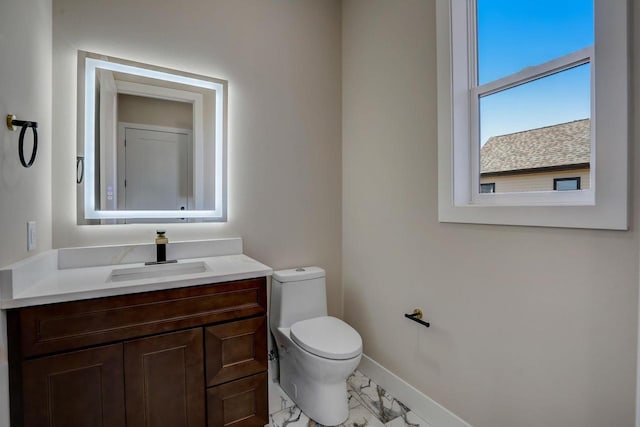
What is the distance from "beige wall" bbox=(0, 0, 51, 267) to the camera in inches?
40.6

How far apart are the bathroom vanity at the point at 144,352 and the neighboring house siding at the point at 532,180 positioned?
1.21m

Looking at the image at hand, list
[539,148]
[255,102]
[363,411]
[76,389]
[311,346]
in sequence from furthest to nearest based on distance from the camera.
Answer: [255,102] → [363,411] → [311,346] → [539,148] → [76,389]

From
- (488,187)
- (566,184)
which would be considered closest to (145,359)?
(488,187)

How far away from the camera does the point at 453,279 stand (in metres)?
1.54

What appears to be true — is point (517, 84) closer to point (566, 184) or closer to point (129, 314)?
point (566, 184)

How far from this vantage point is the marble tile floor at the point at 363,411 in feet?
5.32

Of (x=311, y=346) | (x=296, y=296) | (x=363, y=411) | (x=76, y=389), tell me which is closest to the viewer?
(x=76, y=389)

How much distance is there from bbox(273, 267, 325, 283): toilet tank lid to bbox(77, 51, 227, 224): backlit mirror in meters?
0.50

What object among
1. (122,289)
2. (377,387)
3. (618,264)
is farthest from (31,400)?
(618,264)

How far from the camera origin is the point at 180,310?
1.30 meters

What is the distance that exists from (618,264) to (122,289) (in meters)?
1.76

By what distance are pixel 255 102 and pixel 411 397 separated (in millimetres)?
2037

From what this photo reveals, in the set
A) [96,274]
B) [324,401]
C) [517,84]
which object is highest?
[517,84]

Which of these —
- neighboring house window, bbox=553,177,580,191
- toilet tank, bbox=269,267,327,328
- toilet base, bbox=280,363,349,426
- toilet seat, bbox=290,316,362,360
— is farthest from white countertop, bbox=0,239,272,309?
neighboring house window, bbox=553,177,580,191
